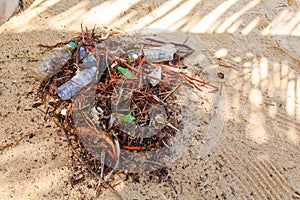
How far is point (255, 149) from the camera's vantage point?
2.57 metres

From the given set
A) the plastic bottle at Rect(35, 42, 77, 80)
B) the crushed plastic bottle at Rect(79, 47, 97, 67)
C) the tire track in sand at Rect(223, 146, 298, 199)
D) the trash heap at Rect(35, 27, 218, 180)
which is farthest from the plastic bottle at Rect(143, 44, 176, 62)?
the tire track in sand at Rect(223, 146, 298, 199)

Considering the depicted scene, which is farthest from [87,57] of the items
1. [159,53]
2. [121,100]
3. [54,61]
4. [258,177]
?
[258,177]

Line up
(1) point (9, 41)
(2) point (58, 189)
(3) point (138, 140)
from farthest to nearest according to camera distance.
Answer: (1) point (9, 41) → (3) point (138, 140) → (2) point (58, 189)

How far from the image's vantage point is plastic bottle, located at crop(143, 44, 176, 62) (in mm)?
2973

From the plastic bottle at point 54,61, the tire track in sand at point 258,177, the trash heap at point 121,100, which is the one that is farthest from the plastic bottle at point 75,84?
the tire track in sand at point 258,177

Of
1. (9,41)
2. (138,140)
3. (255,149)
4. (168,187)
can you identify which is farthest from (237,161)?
(9,41)

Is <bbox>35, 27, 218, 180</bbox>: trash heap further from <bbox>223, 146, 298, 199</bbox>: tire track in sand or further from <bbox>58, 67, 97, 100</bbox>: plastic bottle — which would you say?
<bbox>223, 146, 298, 199</bbox>: tire track in sand

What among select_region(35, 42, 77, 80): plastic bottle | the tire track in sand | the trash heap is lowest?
the tire track in sand

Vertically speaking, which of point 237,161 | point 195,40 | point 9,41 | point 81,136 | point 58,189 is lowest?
point 237,161

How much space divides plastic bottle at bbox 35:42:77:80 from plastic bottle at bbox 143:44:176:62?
68 centimetres

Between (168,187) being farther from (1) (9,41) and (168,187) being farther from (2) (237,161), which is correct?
(1) (9,41)

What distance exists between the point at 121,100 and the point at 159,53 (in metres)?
0.68

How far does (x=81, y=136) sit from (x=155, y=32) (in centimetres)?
143

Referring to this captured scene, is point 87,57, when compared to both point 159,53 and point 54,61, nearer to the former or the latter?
point 54,61
